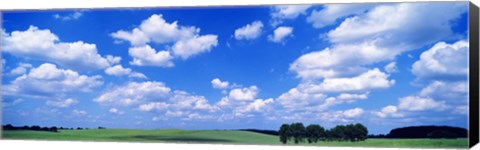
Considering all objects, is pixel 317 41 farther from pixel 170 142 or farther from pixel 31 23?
A: pixel 31 23

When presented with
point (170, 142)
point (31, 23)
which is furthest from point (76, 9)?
point (170, 142)

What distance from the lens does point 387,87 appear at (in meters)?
9.44

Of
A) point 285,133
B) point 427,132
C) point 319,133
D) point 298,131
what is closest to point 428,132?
point 427,132

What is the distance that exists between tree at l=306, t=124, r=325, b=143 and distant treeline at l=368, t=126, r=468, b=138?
567 millimetres

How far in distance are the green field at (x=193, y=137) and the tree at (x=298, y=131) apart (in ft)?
0.33

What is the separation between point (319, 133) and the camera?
981 cm

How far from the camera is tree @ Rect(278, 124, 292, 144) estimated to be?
9.92m

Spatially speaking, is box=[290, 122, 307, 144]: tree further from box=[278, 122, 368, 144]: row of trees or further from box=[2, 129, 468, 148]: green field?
box=[2, 129, 468, 148]: green field

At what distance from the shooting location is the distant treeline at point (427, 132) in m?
9.24

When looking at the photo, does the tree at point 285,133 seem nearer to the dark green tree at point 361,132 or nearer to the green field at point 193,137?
the green field at point 193,137

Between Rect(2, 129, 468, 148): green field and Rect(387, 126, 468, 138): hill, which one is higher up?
Rect(387, 126, 468, 138): hill

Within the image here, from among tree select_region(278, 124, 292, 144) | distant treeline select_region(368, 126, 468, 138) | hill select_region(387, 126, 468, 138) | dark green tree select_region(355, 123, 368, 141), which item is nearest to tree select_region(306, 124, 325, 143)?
tree select_region(278, 124, 292, 144)

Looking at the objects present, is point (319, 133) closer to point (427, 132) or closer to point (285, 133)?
point (285, 133)

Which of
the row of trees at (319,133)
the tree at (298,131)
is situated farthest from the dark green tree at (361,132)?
the tree at (298,131)
